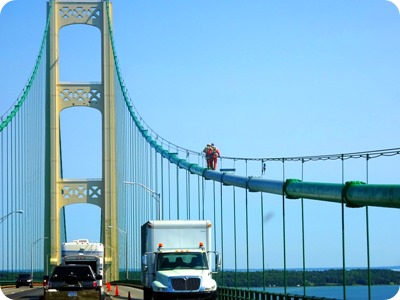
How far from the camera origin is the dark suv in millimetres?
30297

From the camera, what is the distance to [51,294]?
98.4ft

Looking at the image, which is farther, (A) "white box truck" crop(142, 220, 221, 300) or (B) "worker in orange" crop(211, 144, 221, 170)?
(B) "worker in orange" crop(211, 144, 221, 170)

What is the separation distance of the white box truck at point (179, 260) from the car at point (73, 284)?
195 cm

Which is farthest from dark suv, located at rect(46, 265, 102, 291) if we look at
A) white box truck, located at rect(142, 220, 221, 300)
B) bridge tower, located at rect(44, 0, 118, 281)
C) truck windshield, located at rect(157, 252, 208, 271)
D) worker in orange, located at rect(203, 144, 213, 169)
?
bridge tower, located at rect(44, 0, 118, 281)

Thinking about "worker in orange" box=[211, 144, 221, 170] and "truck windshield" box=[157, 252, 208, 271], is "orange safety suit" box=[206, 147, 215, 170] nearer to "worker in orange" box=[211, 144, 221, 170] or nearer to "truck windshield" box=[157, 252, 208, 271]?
"worker in orange" box=[211, 144, 221, 170]

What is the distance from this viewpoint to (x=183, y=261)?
106 feet

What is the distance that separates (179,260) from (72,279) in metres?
3.45

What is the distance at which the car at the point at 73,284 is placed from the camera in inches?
1185

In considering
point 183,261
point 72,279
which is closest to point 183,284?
point 183,261

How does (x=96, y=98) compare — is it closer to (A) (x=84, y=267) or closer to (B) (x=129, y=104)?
(B) (x=129, y=104)

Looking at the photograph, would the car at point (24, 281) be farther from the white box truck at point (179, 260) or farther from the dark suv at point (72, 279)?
the dark suv at point (72, 279)

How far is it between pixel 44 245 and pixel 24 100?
8.63 metres

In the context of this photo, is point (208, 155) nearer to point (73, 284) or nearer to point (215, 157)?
point (215, 157)

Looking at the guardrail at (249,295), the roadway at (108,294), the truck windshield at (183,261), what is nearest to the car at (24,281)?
the roadway at (108,294)
